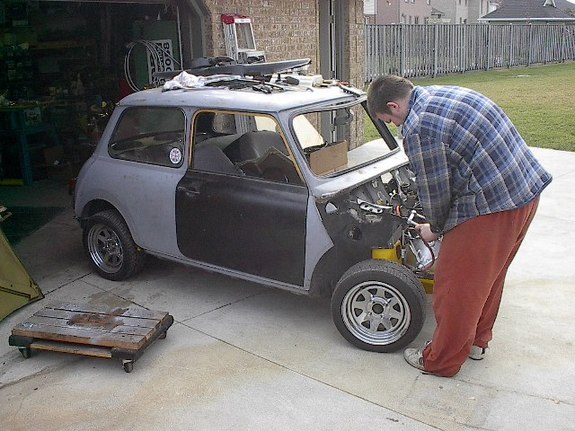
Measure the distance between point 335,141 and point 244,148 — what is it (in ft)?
2.50

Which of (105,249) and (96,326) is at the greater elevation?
(105,249)

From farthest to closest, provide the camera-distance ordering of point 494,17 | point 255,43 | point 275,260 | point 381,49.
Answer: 1. point 494,17
2. point 381,49
3. point 255,43
4. point 275,260

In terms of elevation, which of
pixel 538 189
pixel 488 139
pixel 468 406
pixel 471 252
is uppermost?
pixel 488 139

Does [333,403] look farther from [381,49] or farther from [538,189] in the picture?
[381,49]

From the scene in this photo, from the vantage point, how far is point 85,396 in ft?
13.2

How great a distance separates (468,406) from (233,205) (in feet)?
7.11

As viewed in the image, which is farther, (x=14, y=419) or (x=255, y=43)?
(x=255, y=43)

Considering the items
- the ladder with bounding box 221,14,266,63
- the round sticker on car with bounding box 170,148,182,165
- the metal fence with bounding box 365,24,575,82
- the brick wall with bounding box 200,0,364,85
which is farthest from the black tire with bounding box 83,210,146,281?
the metal fence with bounding box 365,24,575,82

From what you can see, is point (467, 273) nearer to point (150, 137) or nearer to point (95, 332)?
point (95, 332)

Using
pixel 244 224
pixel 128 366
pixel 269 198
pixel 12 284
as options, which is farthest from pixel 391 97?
pixel 12 284

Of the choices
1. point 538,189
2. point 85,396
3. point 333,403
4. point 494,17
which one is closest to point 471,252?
point 538,189

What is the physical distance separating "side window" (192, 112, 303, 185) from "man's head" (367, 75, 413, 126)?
3.24 feet

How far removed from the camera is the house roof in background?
143ft

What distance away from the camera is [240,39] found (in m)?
8.50
